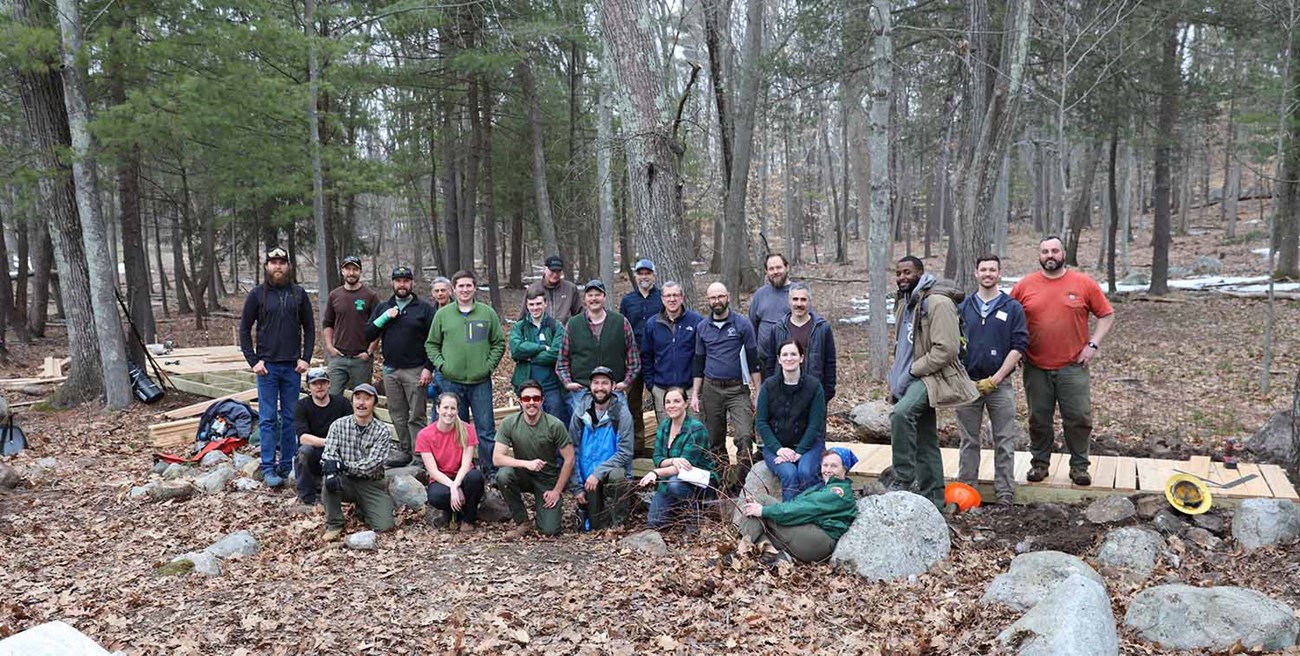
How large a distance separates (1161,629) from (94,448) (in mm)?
9960

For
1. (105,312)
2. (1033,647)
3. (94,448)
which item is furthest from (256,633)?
(105,312)

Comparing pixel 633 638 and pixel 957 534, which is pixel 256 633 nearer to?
pixel 633 638

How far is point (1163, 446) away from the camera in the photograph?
7832 mm

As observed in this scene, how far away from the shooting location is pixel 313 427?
705cm

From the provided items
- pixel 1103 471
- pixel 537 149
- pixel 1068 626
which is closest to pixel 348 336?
pixel 1068 626

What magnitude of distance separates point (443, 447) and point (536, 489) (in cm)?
83

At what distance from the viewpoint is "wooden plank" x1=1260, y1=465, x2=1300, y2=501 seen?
5.95 m

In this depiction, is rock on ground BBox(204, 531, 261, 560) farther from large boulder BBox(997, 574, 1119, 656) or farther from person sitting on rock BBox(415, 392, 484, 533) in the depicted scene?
large boulder BBox(997, 574, 1119, 656)

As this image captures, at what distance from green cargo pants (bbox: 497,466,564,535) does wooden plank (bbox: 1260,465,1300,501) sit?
17.3 feet

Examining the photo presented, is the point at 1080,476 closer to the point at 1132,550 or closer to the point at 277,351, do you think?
the point at 1132,550

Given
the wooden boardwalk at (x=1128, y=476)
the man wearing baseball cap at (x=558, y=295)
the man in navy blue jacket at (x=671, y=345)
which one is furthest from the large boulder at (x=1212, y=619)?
the man wearing baseball cap at (x=558, y=295)

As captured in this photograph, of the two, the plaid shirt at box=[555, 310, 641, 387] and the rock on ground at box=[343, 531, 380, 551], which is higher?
the plaid shirt at box=[555, 310, 641, 387]

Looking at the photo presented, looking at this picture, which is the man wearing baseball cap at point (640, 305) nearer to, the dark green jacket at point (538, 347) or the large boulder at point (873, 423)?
the dark green jacket at point (538, 347)

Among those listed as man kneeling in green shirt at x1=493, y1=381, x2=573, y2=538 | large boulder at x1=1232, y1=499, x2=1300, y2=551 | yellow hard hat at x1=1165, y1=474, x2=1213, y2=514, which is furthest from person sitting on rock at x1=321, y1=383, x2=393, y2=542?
large boulder at x1=1232, y1=499, x2=1300, y2=551
